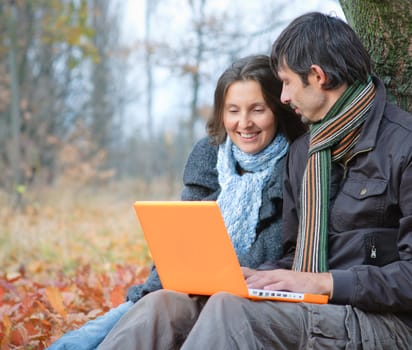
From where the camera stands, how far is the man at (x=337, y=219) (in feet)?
7.54

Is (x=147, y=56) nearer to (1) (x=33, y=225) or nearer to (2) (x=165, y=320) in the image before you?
Answer: (1) (x=33, y=225)

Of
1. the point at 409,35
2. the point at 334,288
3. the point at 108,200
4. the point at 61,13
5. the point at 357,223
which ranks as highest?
the point at 61,13

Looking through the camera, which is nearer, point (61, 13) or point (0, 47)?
point (61, 13)

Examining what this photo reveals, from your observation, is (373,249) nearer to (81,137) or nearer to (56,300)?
(56,300)

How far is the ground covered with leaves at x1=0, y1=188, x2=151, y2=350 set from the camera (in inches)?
139

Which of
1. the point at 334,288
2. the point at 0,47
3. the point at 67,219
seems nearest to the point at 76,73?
the point at 0,47

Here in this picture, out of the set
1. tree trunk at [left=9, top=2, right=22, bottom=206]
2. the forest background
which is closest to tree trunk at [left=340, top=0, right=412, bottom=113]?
the forest background

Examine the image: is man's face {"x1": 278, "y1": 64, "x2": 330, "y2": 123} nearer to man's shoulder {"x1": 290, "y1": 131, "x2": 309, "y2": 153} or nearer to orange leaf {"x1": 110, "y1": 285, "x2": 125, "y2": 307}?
man's shoulder {"x1": 290, "y1": 131, "x2": 309, "y2": 153}

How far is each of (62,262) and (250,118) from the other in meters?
4.03

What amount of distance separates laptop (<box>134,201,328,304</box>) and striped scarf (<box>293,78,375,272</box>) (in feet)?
0.90

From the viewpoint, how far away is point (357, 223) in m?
2.51

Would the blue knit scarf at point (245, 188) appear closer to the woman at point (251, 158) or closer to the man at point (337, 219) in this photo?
the woman at point (251, 158)

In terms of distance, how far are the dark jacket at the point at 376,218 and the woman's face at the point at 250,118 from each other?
60 centimetres

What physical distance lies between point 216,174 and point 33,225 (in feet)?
19.7
